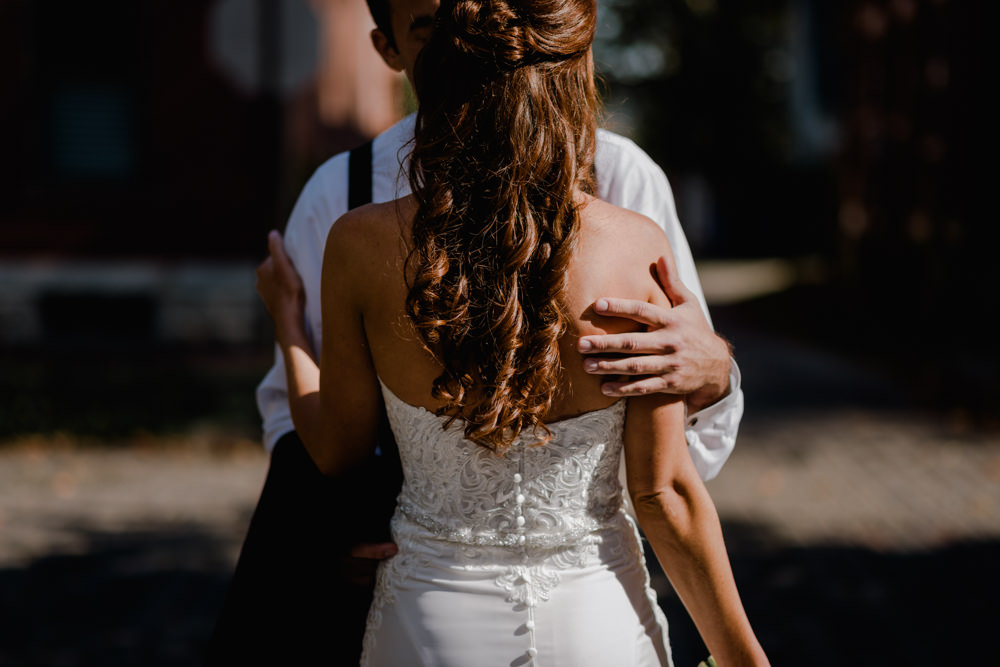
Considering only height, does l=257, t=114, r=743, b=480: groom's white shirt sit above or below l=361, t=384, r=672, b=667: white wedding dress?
above

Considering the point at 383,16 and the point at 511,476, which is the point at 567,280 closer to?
the point at 511,476

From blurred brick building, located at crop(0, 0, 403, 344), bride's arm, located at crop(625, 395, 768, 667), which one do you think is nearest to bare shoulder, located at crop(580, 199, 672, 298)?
bride's arm, located at crop(625, 395, 768, 667)

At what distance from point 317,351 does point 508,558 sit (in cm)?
62

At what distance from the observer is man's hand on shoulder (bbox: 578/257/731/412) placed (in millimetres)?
1496

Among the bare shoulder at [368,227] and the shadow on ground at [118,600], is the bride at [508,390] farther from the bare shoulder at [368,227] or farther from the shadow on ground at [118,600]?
the shadow on ground at [118,600]

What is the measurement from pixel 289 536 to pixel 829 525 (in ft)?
15.5

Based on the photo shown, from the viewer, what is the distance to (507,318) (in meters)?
1.44

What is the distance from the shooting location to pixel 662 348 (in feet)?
5.10

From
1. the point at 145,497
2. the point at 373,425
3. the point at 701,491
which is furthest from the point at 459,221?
the point at 145,497

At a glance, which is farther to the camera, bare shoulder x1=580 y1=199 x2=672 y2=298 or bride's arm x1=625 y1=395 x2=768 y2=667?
bride's arm x1=625 y1=395 x2=768 y2=667

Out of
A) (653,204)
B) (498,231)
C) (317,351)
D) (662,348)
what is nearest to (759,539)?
(653,204)

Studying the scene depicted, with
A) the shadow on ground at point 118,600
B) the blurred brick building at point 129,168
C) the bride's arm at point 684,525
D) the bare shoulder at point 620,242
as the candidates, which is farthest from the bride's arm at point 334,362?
the blurred brick building at point 129,168

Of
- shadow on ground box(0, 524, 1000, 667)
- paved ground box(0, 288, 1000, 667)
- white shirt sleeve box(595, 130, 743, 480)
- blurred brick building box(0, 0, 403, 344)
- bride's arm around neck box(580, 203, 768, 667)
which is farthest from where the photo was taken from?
blurred brick building box(0, 0, 403, 344)

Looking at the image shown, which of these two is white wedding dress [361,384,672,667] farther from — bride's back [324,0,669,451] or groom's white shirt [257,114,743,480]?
groom's white shirt [257,114,743,480]
